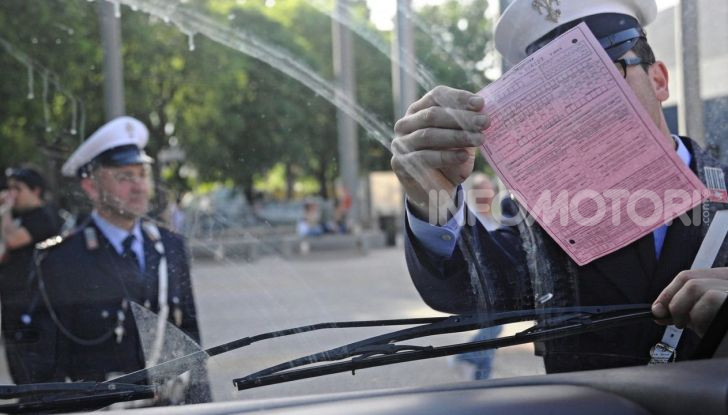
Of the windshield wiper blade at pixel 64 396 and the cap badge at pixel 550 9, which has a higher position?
the cap badge at pixel 550 9

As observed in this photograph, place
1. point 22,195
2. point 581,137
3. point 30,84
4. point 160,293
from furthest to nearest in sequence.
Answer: point 22,195 → point 30,84 → point 160,293 → point 581,137

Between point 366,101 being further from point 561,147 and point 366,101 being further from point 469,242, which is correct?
point 561,147

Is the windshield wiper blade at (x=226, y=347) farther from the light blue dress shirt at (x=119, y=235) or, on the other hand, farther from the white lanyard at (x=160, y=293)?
the light blue dress shirt at (x=119, y=235)

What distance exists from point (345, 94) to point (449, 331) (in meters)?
0.89

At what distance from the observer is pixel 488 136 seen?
5.21 feet

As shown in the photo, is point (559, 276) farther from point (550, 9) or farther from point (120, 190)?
point (120, 190)

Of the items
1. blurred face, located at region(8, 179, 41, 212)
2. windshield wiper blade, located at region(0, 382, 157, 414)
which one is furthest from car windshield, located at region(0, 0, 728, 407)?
blurred face, located at region(8, 179, 41, 212)

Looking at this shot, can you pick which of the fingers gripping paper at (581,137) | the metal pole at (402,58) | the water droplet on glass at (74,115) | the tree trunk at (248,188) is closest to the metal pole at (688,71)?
the fingers gripping paper at (581,137)

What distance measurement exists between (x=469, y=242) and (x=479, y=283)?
0.33 feet

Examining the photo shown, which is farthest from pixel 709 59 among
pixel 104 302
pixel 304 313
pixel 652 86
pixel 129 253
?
pixel 129 253

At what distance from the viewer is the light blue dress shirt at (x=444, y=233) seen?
175 centimetres

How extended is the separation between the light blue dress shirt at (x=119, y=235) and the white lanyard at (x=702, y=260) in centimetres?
167

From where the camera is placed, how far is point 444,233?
175 cm

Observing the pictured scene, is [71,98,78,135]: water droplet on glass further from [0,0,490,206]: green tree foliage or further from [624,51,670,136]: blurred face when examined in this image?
[624,51,670,136]: blurred face
